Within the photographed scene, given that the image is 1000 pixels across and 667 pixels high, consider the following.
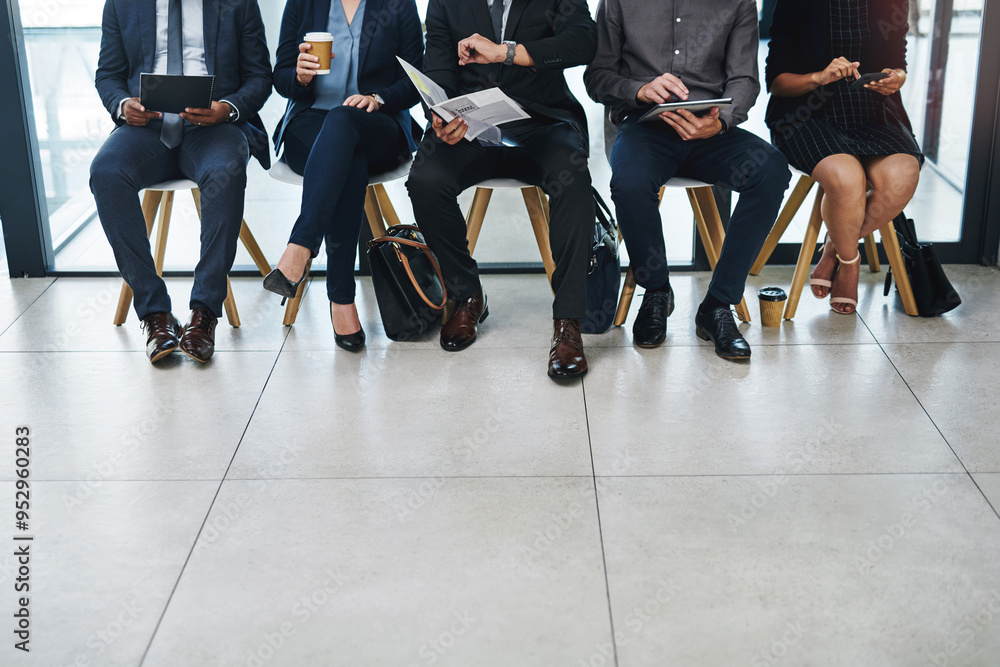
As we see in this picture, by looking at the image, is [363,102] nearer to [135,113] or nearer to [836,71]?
[135,113]

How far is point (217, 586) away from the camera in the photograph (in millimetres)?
1848

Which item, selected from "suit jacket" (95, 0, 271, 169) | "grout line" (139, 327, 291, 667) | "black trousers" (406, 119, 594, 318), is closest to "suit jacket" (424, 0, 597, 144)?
"black trousers" (406, 119, 594, 318)

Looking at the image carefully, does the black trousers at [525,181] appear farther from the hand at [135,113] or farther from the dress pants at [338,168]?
the hand at [135,113]

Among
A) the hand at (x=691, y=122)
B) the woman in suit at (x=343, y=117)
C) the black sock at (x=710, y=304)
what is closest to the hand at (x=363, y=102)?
the woman in suit at (x=343, y=117)

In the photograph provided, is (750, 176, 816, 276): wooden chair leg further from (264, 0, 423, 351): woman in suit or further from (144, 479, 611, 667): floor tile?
(144, 479, 611, 667): floor tile

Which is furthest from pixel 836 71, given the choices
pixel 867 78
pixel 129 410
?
pixel 129 410

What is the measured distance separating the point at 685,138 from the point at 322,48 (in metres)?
1.07

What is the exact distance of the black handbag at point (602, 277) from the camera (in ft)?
9.66

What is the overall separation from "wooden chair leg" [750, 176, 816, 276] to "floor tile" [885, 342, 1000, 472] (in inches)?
22.8

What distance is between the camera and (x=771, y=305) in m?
2.97

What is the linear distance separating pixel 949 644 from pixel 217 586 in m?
1.32

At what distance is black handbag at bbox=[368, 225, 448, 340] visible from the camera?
291cm

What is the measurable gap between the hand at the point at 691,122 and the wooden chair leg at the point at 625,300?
47cm

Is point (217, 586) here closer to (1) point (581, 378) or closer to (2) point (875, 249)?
(1) point (581, 378)
